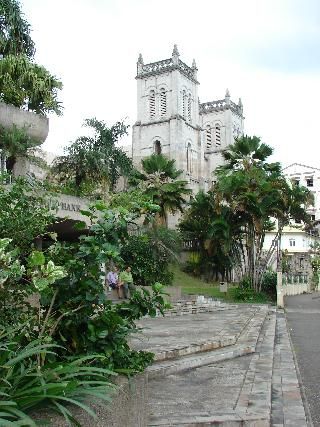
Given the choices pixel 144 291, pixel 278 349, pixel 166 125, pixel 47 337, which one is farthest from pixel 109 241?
pixel 166 125

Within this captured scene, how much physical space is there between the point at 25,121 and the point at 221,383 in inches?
413

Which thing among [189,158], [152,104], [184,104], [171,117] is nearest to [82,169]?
[171,117]

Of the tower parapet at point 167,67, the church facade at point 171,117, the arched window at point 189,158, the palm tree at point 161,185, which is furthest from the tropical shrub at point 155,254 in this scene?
the tower parapet at point 167,67

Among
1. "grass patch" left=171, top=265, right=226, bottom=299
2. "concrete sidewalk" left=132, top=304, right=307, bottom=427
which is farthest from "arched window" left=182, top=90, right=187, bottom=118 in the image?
"concrete sidewalk" left=132, top=304, right=307, bottom=427

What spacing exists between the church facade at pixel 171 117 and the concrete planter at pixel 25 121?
4195cm

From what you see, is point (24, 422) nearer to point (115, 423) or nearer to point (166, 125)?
point (115, 423)

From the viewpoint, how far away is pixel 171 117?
5691 cm

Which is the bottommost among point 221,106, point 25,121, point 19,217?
point 19,217

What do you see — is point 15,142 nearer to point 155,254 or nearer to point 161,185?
point 155,254

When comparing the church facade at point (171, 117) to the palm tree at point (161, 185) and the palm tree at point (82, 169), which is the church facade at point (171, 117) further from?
the palm tree at point (161, 185)

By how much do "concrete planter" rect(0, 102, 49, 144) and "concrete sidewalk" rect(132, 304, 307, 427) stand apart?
287 inches

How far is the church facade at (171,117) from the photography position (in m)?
57.2

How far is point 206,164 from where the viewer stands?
66.9 m

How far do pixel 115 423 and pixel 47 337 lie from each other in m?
0.66
